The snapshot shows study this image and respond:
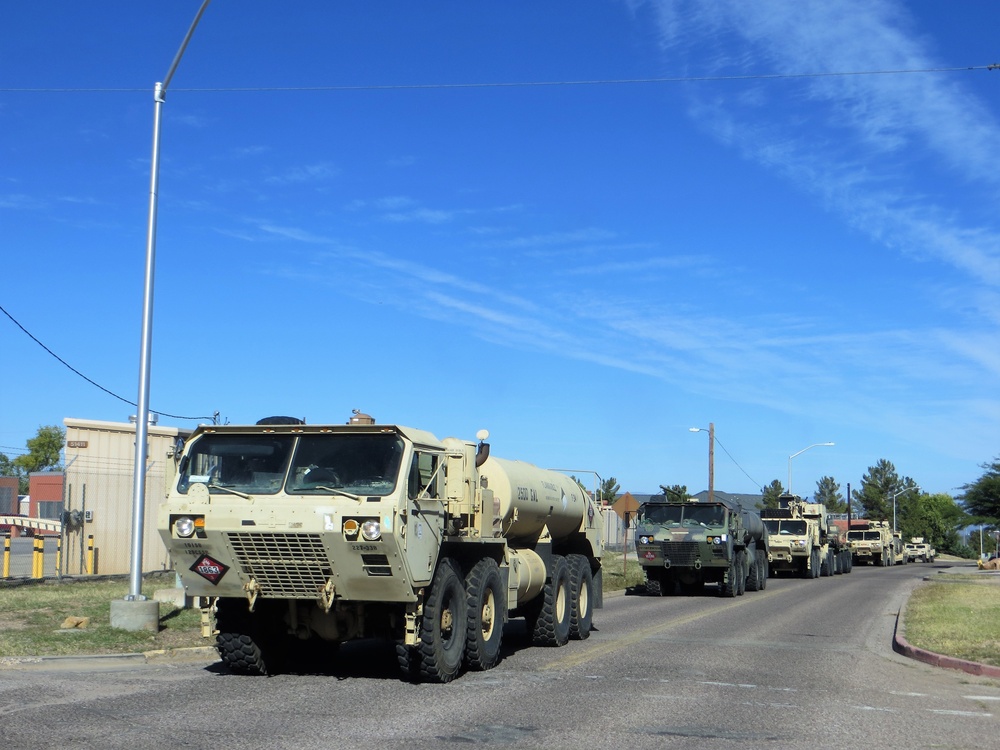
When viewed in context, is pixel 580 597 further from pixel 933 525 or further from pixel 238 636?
pixel 933 525

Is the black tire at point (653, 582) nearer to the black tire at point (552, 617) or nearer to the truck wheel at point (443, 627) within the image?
the black tire at point (552, 617)

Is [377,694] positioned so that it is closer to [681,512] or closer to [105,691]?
[105,691]

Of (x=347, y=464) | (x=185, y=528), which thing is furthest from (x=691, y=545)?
(x=185, y=528)

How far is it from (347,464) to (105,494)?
45.6ft

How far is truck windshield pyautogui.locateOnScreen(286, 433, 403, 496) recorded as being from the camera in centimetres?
1045

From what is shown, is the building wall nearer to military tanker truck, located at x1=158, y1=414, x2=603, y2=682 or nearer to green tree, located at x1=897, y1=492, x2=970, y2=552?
military tanker truck, located at x1=158, y1=414, x2=603, y2=682

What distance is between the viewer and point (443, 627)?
11.3 m

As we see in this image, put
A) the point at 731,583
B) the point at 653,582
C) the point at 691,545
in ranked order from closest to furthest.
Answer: the point at 691,545
the point at 731,583
the point at 653,582

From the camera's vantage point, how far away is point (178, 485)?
10.8 metres

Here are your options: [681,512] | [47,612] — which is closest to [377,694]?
[47,612]

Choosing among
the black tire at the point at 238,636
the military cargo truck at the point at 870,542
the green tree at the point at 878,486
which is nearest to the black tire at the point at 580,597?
the black tire at the point at 238,636

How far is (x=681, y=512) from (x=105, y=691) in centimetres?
1992

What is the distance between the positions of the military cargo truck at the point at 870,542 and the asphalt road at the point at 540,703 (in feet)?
148

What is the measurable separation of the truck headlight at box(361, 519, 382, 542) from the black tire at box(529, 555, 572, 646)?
536cm
